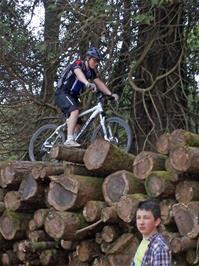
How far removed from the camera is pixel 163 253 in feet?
15.8

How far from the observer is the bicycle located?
9.20 metres

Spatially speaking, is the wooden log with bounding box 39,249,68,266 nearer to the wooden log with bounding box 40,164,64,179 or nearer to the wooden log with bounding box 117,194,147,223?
the wooden log with bounding box 40,164,64,179

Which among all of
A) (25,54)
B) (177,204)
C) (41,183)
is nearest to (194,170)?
(177,204)

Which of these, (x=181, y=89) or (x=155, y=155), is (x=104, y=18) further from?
(x=155, y=155)

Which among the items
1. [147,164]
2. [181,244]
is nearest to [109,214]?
[147,164]

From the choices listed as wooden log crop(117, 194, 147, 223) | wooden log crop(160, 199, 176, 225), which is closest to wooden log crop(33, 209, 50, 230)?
wooden log crop(117, 194, 147, 223)

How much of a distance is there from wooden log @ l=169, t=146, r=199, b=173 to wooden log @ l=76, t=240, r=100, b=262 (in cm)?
→ 151

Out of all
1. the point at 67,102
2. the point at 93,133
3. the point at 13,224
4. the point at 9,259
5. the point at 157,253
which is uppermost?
the point at 67,102

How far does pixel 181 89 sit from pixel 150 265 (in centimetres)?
700

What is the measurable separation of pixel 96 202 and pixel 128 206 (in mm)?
536

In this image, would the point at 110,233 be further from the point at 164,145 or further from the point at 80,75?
the point at 80,75

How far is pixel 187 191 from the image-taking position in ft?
21.9

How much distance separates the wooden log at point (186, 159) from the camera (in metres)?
6.52

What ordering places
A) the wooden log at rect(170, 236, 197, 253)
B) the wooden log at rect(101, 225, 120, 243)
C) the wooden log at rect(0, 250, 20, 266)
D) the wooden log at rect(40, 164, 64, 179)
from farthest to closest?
the wooden log at rect(0, 250, 20, 266) < the wooden log at rect(40, 164, 64, 179) < the wooden log at rect(101, 225, 120, 243) < the wooden log at rect(170, 236, 197, 253)
